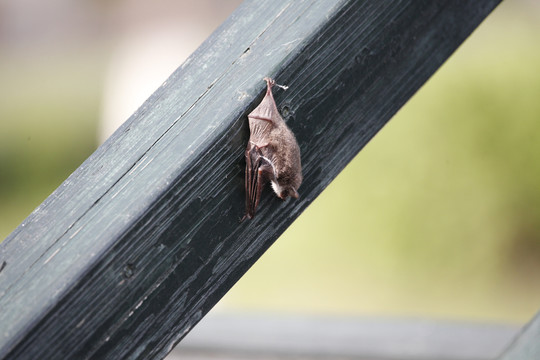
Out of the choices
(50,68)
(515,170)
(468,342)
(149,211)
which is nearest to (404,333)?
(468,342)

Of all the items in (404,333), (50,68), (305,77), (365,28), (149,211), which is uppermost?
(50,68)

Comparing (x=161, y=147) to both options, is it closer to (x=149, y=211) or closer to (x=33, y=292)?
(x=149, y=211)

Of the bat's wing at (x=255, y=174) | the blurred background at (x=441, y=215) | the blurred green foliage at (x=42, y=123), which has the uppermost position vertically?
the blurred green foliage at (x=42, y=123)

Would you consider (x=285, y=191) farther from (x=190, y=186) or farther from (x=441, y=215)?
(x=441, y=215)

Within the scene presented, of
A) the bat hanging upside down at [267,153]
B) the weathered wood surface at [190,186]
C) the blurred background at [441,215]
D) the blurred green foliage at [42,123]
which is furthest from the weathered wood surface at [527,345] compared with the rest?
the blurred green foliage at [42,123]

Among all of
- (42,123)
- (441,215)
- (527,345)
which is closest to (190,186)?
(527,345)

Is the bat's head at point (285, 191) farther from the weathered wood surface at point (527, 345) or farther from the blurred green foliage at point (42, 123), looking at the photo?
the blurred green foliage at point (42, 123)
